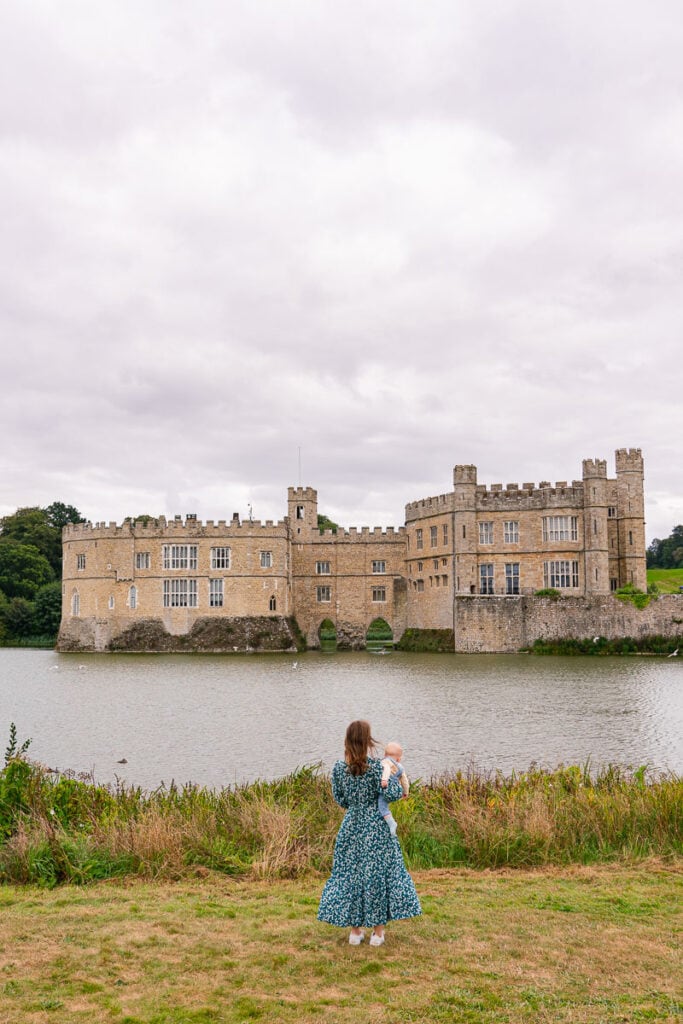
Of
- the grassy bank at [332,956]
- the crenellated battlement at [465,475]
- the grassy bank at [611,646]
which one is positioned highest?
the crenellated battlement at [465,475]

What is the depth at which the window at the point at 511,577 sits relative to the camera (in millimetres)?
46844

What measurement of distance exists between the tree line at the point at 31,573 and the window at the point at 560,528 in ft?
112

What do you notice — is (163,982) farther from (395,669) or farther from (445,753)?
(395,669)

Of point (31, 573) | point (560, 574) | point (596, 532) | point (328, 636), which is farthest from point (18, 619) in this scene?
point (596, 532)

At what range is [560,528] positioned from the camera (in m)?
46.0

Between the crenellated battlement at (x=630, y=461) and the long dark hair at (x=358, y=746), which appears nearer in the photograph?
the long dark hair at (x=358, y=746)

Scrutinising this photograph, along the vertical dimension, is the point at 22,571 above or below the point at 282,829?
above

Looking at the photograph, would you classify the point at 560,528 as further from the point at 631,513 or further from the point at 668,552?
the point at 668,552

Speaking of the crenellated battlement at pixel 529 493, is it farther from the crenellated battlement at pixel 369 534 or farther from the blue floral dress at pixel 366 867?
the blue floral dress at pixel 366 867

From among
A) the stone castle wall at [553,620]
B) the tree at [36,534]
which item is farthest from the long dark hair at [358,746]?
the tree at [36,534]

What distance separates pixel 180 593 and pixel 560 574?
2070 cm

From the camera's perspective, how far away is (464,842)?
30.6 feet

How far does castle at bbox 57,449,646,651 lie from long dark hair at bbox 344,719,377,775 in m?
38.0

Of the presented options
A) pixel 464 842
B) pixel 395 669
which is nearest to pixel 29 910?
pixel 464 842
